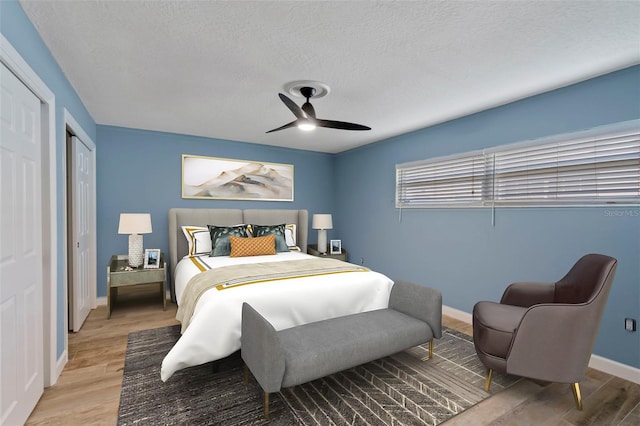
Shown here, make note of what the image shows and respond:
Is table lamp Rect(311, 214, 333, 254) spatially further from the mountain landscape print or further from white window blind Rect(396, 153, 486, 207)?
white window blind Rect(396, 153, 486, 207)

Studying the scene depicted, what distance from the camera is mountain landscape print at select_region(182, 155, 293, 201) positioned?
184 inches

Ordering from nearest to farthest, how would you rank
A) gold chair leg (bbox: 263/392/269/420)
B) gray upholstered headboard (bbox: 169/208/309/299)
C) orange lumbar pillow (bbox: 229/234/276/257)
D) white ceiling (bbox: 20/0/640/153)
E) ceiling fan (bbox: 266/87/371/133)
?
white ceiling (bbox: 20/0/640/153)
gold chair leg (bbox: 263/392/269/420)
ceiling fan (bbox: 266/87/371/133)
orange lumbar pillow (bbox: 229/234/276/257)
gray upholstered headboard (bbox: 169/208/309/299)

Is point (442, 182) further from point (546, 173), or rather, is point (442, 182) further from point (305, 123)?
point (305, 123)

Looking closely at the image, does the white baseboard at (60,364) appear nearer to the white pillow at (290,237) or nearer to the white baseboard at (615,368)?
the white pillow at (290,237)

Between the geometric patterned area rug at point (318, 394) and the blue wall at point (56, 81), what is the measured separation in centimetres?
90

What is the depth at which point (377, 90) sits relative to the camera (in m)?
2.91

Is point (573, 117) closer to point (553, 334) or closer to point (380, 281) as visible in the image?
point (553, 334)

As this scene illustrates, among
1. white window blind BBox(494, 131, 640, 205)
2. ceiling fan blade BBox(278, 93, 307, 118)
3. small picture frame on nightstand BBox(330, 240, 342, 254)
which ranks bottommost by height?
small picture frame on nightstand BBox(330, 240, 342, 254)

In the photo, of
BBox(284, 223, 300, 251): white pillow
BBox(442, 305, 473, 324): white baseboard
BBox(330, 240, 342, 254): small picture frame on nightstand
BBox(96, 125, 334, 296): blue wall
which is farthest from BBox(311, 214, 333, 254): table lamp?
BBox(442, 305, 473, 324): white baseboard

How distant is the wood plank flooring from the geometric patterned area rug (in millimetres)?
85

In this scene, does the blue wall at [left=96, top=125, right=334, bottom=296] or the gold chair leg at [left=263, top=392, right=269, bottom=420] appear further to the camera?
the blue wall at [left=96, top=125, right=334, bottom=296]

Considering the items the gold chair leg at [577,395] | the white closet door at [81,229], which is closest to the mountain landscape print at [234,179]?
the white closet door at [81,229]

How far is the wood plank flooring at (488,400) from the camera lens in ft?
6.27

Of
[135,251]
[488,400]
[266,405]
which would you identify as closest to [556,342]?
[488,400]
